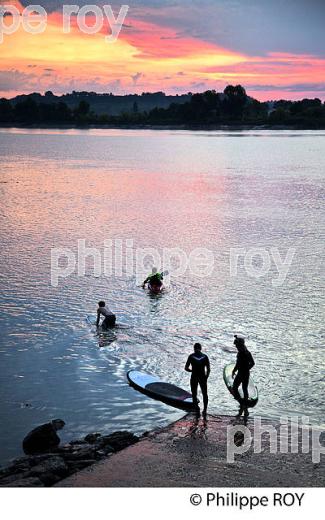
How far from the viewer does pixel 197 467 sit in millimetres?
14422

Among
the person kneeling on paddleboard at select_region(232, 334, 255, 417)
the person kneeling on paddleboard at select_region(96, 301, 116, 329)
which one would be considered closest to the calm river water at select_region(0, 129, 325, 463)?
the person kneeling on paddleboard at select_region(232, 334, 255, 417)

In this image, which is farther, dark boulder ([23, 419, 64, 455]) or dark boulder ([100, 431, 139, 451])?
dark boulder ([23, 419, 64, 455])

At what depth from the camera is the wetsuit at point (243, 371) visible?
57.9ft

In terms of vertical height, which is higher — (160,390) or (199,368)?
(199,368)

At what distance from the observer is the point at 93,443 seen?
54.6 feet

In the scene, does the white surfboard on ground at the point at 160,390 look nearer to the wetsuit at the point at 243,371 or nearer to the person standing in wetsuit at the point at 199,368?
the person standing in wetsuit at the point at 199,368

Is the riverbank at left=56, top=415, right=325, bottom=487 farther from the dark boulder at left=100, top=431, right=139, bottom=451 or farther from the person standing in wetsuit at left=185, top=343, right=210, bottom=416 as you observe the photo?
the person standing in wetsuit at left=185, top=343, right=210, bottom=416

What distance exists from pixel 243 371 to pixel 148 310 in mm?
11762

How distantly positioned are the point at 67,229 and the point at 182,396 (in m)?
35.5

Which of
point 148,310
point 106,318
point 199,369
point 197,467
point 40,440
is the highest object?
point 199,369

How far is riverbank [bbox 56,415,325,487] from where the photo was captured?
1379 centimetres

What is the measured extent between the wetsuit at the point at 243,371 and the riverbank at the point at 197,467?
196cm

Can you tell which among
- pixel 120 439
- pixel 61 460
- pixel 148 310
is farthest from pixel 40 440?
pixel 148 310

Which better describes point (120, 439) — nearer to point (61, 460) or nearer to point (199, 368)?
point (61, 460)
